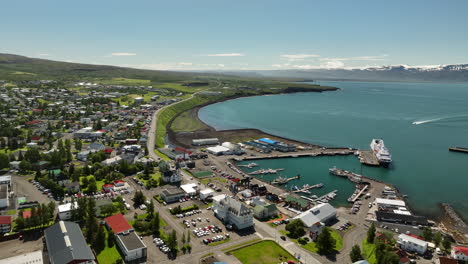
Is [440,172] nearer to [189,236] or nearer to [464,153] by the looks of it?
[464,153]

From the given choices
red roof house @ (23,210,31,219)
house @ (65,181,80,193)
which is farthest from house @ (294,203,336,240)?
red roof house @ (23,210,31,219)

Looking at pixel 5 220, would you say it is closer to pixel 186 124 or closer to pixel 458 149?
pixel 186 124

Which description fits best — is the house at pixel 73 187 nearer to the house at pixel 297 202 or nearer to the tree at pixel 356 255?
the house at pixel 297 202

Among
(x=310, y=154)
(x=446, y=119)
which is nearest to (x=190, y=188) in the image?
(x=310, y=154)

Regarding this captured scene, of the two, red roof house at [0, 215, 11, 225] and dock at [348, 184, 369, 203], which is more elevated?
red roof house at [0, 215, 11, 225]

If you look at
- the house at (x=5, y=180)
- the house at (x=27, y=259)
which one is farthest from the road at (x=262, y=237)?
the house at (x=5, y=180)

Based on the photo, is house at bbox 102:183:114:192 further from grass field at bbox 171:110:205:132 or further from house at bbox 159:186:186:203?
grass field at bbox 171:110:205:132
